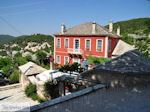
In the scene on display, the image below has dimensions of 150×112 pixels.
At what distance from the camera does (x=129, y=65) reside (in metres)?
7.52

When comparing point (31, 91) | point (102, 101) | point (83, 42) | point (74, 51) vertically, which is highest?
point (83, 42)

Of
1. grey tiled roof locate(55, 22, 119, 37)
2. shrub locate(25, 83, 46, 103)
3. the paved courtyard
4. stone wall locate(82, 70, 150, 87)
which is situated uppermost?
grey tiled roof locate(55, 22, 119, 37)

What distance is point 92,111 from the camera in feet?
18.5

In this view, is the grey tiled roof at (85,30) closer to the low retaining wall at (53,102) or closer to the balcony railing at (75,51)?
the balcony railing at (75,51)

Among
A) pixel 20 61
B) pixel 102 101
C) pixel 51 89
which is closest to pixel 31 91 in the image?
pixel 51 89

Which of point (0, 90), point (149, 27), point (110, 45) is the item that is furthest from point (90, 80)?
point (110, 45)

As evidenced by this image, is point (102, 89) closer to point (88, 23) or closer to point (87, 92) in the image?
point (87, 92)

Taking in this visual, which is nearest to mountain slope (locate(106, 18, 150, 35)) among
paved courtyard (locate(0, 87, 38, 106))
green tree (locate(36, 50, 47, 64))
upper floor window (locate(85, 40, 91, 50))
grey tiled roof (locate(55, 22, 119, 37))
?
grey tiled roof (locate(55, 22, 119, 37))

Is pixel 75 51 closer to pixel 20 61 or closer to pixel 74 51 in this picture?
pixel 74 51

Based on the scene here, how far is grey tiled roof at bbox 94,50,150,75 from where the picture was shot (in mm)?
7070

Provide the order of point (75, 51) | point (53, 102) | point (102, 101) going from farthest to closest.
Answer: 1. point (75, 51)
2. point (102, 101)
3. point (53, 102)

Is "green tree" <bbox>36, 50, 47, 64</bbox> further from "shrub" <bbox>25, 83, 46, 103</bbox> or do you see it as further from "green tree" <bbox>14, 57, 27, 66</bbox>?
"shrub" <bbox>25, 83, 46, 103</bbox>

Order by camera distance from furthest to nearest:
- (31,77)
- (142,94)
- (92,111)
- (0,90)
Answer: (0,90)
(31,77)
(142,94)
(92,111)

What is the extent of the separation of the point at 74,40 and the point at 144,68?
2195 centimetres
